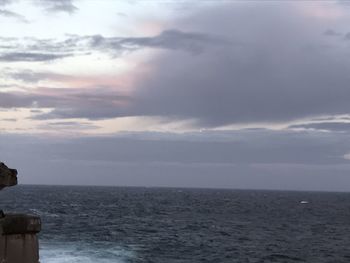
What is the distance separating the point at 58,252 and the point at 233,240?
73.6ft

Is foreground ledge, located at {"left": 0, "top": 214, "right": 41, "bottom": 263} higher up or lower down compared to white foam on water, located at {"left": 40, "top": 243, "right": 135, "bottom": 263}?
higher up

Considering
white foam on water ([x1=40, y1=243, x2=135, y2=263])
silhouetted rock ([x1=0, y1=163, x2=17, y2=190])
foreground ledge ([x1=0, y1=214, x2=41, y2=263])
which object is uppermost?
silhouetted rock ([x1=0, y1=163, x2=17, y2=190])

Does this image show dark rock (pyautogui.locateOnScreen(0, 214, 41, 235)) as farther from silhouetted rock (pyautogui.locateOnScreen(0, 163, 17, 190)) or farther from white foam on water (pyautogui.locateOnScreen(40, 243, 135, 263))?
white foam on water (pyautogui.locateOnScreen(40, 243, 135, 263))

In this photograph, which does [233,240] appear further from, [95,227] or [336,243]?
[95,227]

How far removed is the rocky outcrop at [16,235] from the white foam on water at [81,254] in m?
24.8

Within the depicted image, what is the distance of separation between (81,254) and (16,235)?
2968cm

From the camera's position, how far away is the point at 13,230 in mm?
8148

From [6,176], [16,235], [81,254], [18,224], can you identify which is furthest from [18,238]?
[81,254]

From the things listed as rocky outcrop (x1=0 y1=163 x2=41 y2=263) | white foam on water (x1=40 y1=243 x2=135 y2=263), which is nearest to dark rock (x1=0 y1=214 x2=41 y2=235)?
rocky outcrop (x1=0 y1=163 x2=41 y2=263)

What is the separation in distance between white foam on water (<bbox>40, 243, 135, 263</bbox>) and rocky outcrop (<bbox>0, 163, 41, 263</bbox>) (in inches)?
977

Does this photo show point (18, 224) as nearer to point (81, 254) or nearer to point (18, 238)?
point (18, 238)

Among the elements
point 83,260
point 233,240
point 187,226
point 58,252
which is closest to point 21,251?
point 83,260

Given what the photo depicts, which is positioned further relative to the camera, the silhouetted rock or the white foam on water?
the white foam on water

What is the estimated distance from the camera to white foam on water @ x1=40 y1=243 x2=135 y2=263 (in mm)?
33688
